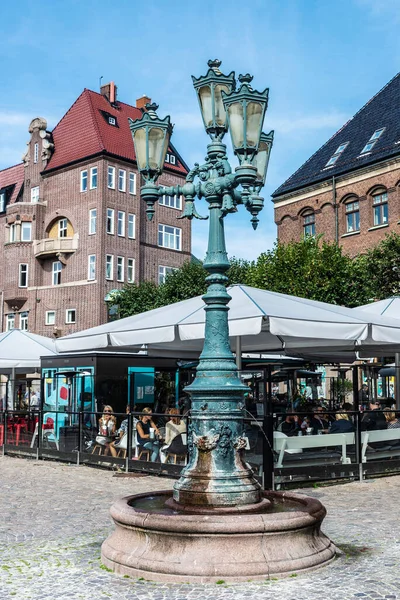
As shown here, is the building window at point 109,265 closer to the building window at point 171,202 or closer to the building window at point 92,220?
the building window at point 92,220

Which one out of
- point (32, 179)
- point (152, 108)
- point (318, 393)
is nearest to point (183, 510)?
point (152, 108)

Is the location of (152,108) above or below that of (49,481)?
above

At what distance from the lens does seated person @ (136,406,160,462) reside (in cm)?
1271

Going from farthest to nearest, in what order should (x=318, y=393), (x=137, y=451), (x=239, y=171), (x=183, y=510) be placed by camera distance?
(x=318, y=393), (x=137, y=451), (x=239, y=171), (x=183, y=510)

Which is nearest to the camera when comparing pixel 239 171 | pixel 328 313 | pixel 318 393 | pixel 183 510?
pixel 183 510

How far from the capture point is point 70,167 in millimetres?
48094

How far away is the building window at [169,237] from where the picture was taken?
4981cm

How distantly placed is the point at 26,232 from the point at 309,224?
20.3 m

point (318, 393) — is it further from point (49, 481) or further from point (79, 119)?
point (79, 119)

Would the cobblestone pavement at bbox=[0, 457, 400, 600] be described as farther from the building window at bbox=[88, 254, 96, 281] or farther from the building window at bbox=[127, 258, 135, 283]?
the building window at bbox=[127, 258, 135, 283]

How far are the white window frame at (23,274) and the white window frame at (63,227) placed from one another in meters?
3.38

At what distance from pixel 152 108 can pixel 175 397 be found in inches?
399

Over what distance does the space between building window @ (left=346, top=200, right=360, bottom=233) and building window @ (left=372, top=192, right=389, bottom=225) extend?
1.14 meters

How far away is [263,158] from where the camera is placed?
9.10 m
